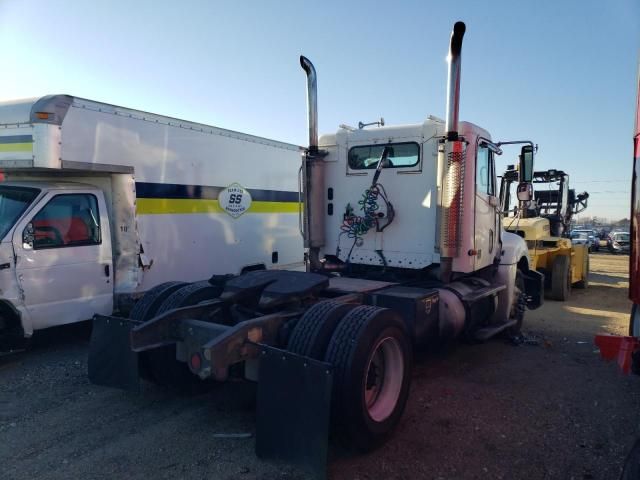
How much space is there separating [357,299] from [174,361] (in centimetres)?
188

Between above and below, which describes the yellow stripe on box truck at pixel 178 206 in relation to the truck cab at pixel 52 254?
above

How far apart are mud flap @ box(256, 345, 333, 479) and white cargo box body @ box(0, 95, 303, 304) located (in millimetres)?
4009

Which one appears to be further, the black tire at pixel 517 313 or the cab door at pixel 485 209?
the black tire at pixel 517 313

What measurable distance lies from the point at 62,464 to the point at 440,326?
150 inches

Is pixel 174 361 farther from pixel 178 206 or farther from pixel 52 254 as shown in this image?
pixel 178 206

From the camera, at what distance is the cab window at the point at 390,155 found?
5938 millimetres

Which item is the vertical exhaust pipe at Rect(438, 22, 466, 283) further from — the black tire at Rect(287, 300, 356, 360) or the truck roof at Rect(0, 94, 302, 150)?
the truck roof at Rect(0, 94, 302, 150)

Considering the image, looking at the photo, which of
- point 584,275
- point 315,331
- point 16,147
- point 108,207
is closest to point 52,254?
point 108,207

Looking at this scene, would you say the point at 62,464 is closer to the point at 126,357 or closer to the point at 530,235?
the point at 126,357

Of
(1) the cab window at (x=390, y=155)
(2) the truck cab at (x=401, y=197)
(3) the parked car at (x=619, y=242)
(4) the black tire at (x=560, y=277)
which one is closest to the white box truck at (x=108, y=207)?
(2) the truck cab at (x=401, y=197)

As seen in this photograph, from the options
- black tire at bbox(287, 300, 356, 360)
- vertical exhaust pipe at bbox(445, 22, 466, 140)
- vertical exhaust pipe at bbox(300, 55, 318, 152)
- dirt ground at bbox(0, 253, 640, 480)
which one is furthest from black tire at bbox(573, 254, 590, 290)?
black tire at bbox(287, 300, 356, 360)

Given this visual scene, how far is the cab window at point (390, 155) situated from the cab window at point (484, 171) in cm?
81

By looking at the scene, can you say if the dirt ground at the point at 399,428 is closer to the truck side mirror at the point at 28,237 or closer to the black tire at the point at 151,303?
the black tire at the point at 151,303

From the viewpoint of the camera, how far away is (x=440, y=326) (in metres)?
5.32
